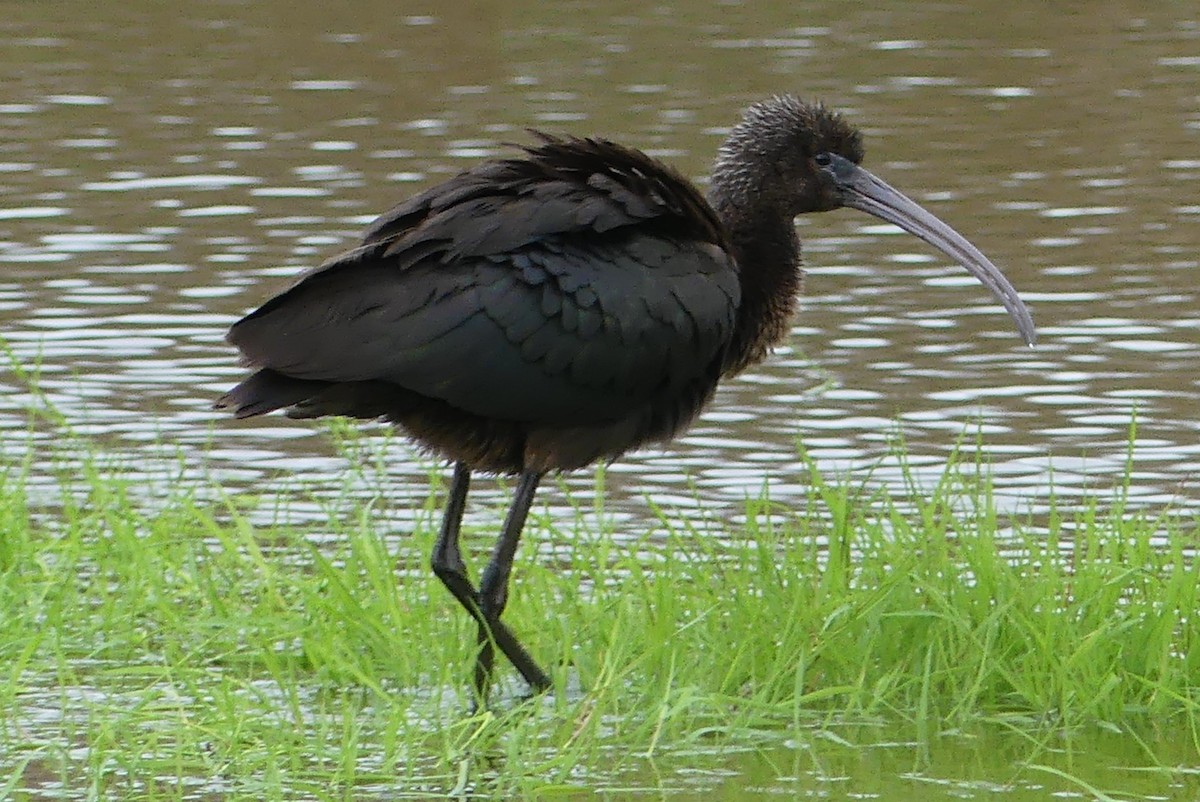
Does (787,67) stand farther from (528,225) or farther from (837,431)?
(528,225)

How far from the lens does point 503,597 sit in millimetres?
6105

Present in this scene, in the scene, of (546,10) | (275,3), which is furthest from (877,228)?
(275,3)

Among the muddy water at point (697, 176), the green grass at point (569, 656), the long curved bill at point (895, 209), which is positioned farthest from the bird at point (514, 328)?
the muddy water at point (697, 176)

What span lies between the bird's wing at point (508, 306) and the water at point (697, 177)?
5.84 ft

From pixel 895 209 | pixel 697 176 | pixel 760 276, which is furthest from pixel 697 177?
pixel 760 276

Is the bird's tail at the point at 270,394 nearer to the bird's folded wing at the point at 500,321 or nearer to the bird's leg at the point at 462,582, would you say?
the bird's folded wing at the point at 500,321

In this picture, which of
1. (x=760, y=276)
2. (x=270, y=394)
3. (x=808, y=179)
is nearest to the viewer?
(x=270, y=394)

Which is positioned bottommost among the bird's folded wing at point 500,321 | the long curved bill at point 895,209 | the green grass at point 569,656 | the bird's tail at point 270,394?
the green grass at point 569,656

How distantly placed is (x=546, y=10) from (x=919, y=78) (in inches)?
135

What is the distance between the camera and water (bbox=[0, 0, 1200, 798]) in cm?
856

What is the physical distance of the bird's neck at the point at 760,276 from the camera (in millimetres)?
6398

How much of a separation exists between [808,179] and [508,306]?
1242 millimetres

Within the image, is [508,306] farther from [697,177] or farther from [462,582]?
[697,177]

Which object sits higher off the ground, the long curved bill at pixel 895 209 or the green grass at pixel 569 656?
the long curved bill at pixel 895 209
